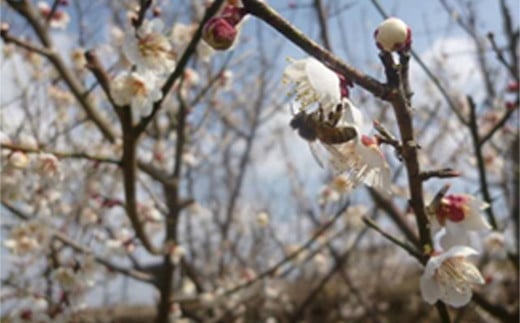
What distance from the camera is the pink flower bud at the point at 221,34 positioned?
44.5 inches

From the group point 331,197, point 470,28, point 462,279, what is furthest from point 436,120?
point 462,279

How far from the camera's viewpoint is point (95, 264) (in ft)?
10.2

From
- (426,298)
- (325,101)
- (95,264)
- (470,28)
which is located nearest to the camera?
(325,101)

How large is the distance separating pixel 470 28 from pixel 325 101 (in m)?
3.94

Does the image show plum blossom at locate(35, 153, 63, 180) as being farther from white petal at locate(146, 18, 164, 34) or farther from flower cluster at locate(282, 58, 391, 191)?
flower cluster at locate(282, 58, 391, 191)

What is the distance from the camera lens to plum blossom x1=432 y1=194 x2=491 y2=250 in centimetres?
131

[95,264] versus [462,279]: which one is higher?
[95,264]

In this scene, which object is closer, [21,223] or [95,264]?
[95,264]

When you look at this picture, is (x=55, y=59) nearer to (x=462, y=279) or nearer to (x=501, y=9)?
(x=462, y=279)

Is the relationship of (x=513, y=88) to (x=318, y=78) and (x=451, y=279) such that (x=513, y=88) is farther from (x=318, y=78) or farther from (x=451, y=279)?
(x=318, y=78)

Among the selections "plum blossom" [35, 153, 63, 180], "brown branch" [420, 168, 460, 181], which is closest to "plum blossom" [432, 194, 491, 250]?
"brown branch" [420, 168, 460, 181]

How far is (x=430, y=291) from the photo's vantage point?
1251 mm

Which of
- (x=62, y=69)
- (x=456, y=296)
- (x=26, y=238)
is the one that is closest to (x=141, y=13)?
(x=456, y=296)

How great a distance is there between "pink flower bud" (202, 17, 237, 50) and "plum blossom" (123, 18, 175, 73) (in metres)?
0.75
